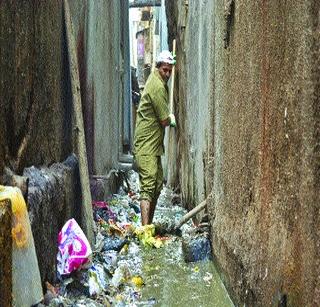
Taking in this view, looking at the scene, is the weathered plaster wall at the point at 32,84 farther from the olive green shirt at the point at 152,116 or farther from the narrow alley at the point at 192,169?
the olive green shirt at the point at 152,116

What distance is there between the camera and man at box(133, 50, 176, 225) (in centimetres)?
612

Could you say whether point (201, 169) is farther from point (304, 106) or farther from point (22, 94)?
point (304, 106)

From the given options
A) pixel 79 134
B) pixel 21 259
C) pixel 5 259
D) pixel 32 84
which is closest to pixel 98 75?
pixel 79 134

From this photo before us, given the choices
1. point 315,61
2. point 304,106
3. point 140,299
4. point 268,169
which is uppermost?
point 315,61

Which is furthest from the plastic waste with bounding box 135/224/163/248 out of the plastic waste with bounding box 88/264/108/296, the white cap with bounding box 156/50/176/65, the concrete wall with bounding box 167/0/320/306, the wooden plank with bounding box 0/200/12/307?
the wooden plank with bounding box 0/200/12/307

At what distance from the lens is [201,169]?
5.87 meters

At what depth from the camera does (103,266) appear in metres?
3.99

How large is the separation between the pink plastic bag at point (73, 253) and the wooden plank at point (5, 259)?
1496 millimetres

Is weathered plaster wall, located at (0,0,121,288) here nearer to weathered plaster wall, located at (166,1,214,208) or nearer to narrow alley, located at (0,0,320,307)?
narrow alley, located at (0,0,320,307)

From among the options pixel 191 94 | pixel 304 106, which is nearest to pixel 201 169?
pixel 191 94

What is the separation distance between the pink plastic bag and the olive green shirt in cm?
294

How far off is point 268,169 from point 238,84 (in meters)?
0.97

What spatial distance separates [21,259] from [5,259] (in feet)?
1.32

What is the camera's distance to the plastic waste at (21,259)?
2094 mm
